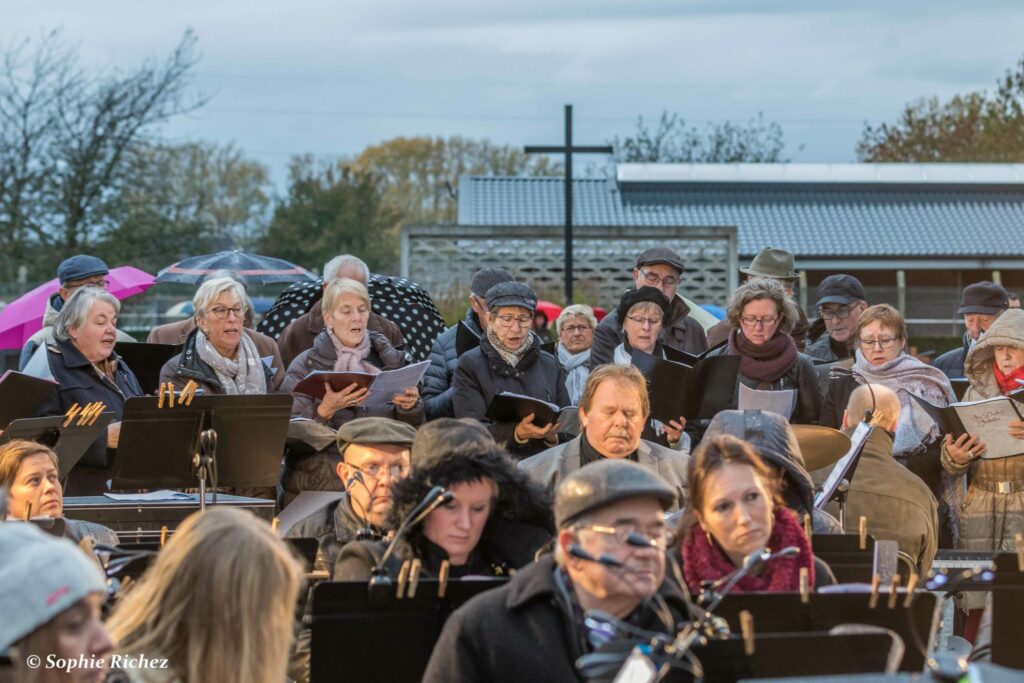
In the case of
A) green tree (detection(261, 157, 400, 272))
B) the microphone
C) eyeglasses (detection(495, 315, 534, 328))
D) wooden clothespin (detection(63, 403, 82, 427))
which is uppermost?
green tree (detection(261, 157, 400, 272))

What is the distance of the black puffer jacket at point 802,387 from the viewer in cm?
749

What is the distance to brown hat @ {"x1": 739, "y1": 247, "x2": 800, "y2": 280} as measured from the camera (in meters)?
9.41

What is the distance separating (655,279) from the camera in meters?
8.62

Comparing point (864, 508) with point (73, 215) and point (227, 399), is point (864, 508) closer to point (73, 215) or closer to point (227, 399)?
point (227, 399)

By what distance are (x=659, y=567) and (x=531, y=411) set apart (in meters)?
3.37

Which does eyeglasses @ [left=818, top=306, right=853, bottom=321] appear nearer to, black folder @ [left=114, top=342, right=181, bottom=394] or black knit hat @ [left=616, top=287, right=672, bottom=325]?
black knit hat @ [left=616, top=287, right=672, bottom=325]

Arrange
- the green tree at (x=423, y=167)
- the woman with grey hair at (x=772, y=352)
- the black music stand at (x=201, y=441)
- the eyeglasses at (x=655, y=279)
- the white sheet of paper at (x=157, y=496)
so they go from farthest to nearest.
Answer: the green tree at (x=423, y=167) → the eyeglasses at (x=655, y=279) → the woman with grey hair at (x=772, y=352) → the white sheet of paper at (x=157, y=496) → the black music stand at (x=201, y=441)

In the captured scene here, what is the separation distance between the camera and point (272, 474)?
21.7 ft

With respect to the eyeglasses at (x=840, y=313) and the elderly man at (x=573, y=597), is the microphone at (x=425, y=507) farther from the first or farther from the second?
the eyeglasses at (x=840, y=313)

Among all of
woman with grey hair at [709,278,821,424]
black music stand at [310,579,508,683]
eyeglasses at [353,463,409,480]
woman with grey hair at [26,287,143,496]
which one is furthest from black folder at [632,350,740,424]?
black music stand at [310,579,508,683]

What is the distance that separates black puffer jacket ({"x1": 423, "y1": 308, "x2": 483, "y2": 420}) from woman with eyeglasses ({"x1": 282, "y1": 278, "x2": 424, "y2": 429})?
0.14 m

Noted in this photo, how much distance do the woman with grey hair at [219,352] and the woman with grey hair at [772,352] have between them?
2.43m

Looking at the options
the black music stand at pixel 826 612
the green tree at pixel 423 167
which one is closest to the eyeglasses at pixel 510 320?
the black music stand at pixel 826 612

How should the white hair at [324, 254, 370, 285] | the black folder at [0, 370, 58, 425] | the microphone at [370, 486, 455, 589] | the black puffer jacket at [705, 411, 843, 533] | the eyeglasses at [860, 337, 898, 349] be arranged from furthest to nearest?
the white hair at [324, 254, 370, 285]
the eyeglasses at [860, 337, 898, 349]
the black folder at [0, 370, 58, 425]
the black puffer jacket at [705, 411, 843, 533]
the microphone at [370, 486, 455, 589]
